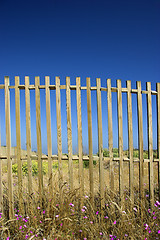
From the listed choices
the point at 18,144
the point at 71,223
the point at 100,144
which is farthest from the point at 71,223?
the point at 18,144

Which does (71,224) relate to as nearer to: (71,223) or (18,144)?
(71,223)

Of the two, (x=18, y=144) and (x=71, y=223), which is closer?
(x=71, y=223)

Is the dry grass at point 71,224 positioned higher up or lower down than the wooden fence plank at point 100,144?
lower down

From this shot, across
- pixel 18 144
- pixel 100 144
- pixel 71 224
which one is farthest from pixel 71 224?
pixel 18 144

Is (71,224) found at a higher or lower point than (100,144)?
lower

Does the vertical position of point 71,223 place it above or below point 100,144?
below

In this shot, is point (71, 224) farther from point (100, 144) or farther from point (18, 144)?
point (18, 144)

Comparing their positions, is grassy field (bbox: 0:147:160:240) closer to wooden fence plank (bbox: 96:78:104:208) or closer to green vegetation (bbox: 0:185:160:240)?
green vegetation (bbox: 0:185:160:240)

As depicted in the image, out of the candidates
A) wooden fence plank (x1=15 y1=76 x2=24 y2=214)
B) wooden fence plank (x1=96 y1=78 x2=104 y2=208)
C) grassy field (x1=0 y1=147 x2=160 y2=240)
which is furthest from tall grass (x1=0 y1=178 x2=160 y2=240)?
wooden fence plank (x1=96 y1=78 x2=104 y2=208)

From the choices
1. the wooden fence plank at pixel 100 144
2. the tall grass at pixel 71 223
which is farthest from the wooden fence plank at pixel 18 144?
the wooden fence plank at pixel 100 144

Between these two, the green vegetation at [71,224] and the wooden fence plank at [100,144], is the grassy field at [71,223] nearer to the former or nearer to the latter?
the green vegetation at [71,224]

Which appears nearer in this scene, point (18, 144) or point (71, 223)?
point (71, 223)

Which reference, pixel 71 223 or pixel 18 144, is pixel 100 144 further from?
pixel 18 144

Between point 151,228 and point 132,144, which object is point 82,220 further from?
point 132,144
